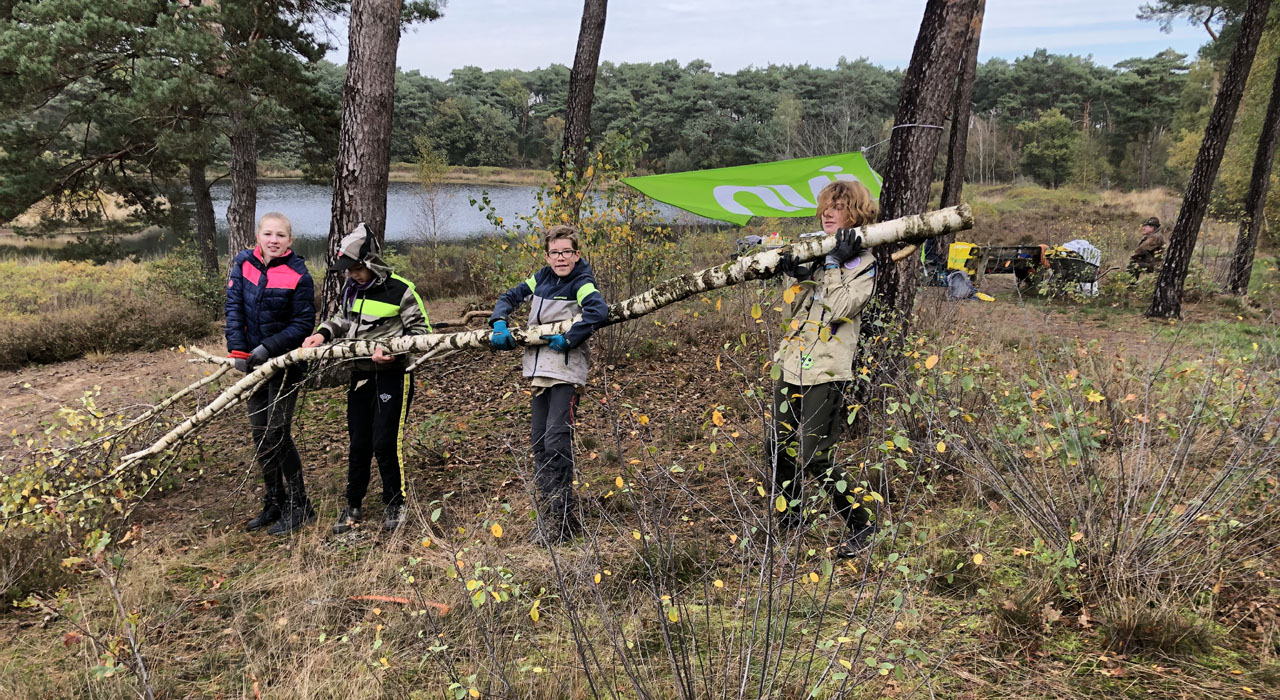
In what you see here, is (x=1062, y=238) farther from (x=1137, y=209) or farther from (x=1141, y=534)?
(x=1141, y=534)

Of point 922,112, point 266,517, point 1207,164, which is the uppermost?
point 1207,164

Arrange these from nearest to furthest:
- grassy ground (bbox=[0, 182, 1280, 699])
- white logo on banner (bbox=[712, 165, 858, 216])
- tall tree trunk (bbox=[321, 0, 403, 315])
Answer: grassy ground (bbox=[0, 182, 1280, 699]) → tall tree trunk (bbox=[321, 0, 403, 315]) → white logo on banner (bbox=[712, 165, 858, 216])

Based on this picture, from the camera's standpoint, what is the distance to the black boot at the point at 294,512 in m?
3.20

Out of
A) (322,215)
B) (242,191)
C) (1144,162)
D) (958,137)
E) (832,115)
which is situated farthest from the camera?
(832,115)

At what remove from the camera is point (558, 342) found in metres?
2.82

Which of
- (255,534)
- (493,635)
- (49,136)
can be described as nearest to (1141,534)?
(493,635)

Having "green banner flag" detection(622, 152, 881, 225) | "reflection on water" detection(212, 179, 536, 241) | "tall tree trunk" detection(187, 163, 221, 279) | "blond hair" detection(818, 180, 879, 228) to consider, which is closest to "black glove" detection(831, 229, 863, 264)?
"blond hair" detection(818, 180, 879, 228)

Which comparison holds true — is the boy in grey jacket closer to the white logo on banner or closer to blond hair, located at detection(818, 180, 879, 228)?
blond hair, located at detection(818, 180, 879, 228)

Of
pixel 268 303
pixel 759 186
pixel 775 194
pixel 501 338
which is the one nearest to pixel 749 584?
pixel 501 338

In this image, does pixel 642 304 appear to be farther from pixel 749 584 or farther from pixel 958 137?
pixel 958 137

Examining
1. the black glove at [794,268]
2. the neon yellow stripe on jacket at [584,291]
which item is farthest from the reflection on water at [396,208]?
the black glove at [794,268]

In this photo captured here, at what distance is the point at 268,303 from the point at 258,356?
268mm

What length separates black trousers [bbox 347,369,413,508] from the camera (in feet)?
10.2

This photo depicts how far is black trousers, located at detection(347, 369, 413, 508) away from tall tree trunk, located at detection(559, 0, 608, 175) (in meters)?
3.90
